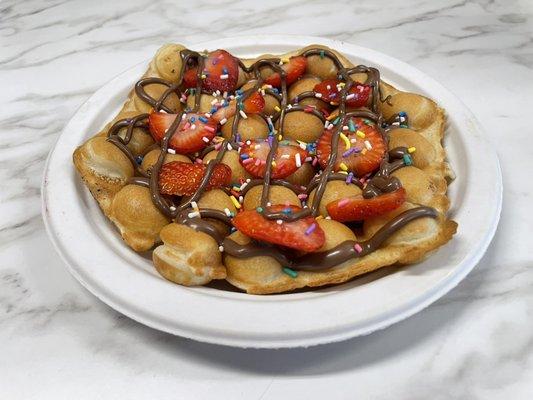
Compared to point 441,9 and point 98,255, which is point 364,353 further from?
point 441,9

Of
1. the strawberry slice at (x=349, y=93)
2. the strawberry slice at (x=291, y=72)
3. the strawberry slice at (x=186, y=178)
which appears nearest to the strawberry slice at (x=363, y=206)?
the strawberry slice at (x=186, y=178)

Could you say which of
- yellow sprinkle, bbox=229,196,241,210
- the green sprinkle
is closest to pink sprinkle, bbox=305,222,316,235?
the green sprinkle

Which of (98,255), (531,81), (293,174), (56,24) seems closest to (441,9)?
(531,81)

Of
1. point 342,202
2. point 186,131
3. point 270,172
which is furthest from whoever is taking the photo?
point 186,131

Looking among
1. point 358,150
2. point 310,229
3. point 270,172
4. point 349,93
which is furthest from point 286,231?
point 349,93

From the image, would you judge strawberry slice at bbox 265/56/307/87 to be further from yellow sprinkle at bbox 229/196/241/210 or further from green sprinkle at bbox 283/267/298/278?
green sprinkle at bbox 283/267/298/278

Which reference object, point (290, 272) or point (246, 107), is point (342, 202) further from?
point (246, 107)
